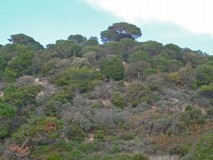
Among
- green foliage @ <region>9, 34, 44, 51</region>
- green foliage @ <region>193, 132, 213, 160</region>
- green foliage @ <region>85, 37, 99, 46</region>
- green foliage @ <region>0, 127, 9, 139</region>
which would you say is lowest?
green foliage @ <region>0, 127, 9, 139</region>

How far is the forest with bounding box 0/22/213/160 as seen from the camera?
22.1 meters

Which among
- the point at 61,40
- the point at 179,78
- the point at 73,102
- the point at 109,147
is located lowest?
the point at 109,147

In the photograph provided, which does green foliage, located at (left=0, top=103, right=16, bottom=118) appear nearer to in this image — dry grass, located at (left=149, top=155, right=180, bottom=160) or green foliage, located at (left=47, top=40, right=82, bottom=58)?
dry grass, located at (left=149, top=155, right=180, bottom=160)

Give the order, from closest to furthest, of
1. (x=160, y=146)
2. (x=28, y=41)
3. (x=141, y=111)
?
(x=160, y=146), (x=141, y=111), (x=28, y=41)

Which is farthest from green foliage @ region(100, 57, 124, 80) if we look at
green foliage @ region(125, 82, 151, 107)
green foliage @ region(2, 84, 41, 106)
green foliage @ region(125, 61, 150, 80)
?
green foliage @ region(2, 84, 41, 106)

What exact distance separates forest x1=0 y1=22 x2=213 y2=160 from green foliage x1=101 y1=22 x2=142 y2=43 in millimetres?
7181

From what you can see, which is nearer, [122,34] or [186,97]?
[186,97]

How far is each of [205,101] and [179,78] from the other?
5.29 meters

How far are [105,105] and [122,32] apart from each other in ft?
83.2

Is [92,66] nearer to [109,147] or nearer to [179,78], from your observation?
[179,78]

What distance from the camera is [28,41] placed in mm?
55062

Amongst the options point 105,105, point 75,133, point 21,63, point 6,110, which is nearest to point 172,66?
point 105,105

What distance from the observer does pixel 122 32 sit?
183 feet

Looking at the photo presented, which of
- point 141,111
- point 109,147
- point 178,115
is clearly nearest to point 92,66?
point 141,111
